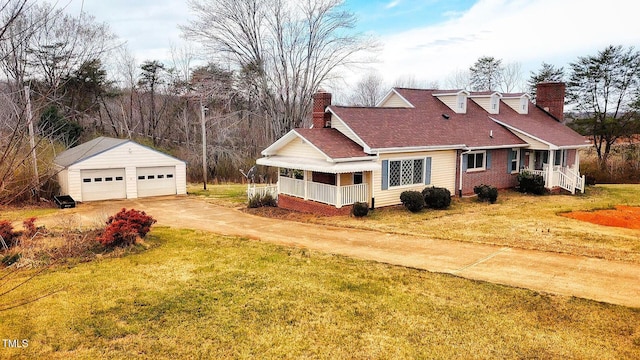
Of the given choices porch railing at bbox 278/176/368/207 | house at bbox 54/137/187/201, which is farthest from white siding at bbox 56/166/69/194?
porch railing at bbox 278/176/368/207

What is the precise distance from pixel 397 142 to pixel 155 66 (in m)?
36.4

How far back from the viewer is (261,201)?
20703 millimetres

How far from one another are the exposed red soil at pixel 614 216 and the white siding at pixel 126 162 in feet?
69.4

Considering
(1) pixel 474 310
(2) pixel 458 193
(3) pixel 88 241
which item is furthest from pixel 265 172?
(1) pixel 474 310

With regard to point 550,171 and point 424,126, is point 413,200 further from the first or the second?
point 550,171

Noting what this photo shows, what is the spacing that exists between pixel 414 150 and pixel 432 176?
6.45 ft

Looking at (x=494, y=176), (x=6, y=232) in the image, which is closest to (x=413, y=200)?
(x=494, y=176)

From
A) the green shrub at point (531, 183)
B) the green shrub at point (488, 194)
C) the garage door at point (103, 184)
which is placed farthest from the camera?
the garage door at point (103, 184)

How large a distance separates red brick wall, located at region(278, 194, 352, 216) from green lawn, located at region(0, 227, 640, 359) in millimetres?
6912

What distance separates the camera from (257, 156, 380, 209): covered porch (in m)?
17.0

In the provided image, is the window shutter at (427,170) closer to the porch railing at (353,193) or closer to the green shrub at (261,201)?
the porch railing at (353,193)

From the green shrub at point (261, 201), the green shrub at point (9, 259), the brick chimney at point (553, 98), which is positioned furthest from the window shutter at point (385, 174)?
the brick chimney at point (553, 98)

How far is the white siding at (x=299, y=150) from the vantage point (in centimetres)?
1848

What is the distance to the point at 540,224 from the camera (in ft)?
50.4
